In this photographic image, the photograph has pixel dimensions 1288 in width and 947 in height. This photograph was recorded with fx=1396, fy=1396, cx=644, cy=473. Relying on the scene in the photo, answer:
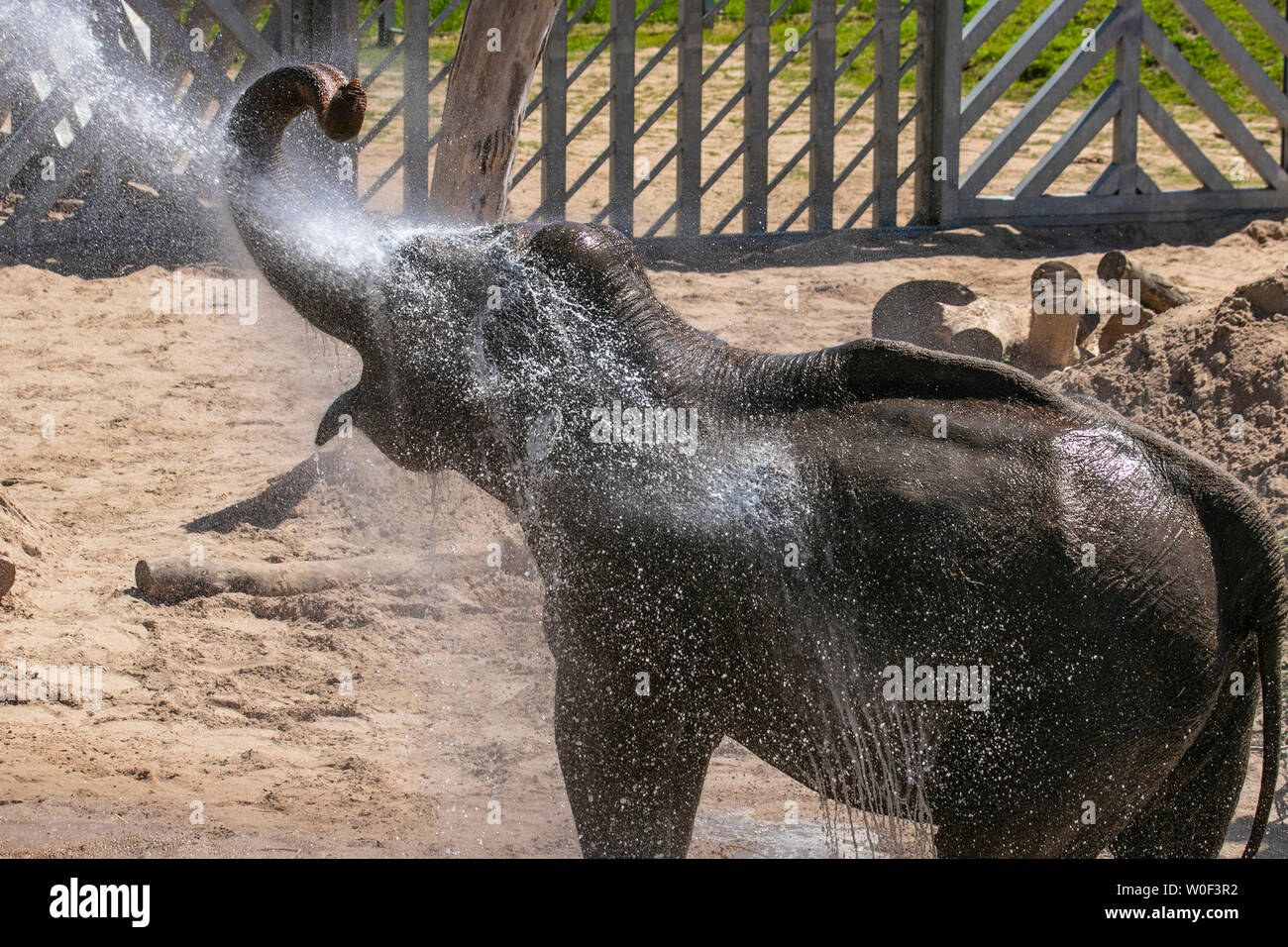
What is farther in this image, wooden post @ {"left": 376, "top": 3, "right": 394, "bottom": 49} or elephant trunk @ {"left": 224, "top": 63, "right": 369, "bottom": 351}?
wooden post @ {"left": 376, "top": 3, "right": 394, "bottom": 49}

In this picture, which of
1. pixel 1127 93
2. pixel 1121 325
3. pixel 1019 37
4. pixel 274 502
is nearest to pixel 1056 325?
pixel 1121 325

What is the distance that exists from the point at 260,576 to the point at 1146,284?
5.35 metres

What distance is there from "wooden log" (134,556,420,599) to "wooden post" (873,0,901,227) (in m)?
6.11

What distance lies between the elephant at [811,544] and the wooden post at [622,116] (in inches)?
253

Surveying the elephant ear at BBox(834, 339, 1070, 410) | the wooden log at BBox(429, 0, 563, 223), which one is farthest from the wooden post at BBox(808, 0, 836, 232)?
the elephant ear at BBox(834, 339, 1070, 410)

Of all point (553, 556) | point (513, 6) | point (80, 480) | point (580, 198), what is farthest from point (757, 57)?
point (553, 556)

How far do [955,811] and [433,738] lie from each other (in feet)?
7.93

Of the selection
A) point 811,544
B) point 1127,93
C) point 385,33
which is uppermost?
point 385,33

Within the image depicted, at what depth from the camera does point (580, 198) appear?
11.0 meters

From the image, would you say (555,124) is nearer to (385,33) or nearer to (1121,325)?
(385,33)

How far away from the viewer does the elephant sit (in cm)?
289

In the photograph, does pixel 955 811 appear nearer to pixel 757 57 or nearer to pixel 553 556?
pixel 553 556

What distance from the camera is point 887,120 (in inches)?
426

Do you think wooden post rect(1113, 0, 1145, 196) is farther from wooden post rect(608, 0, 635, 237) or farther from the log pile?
wooden post rect(608, 0, 635, 237)
